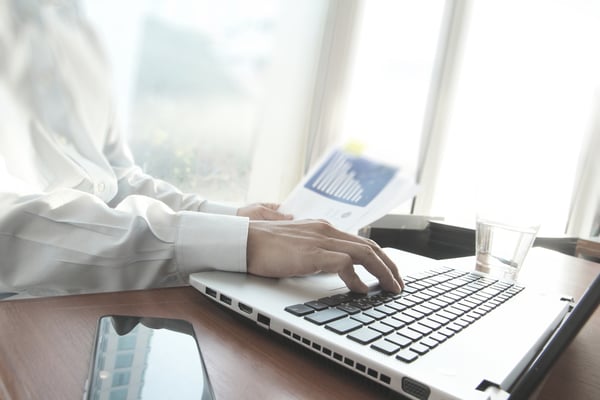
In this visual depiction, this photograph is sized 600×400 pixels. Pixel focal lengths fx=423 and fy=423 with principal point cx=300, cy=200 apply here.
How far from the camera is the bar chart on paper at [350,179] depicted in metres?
0.70

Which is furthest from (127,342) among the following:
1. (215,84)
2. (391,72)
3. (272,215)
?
(391,72)

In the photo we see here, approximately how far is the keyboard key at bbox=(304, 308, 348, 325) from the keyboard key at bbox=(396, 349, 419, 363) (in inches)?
2.7

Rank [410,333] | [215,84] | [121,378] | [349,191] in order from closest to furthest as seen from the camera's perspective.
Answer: [121,378] < [410,333] < [349,191] < [215,84]

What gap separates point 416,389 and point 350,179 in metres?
0.49

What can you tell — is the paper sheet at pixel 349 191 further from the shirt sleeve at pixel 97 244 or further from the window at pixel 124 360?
the window at pixel 124 360

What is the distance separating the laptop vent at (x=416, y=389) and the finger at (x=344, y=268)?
17 cm

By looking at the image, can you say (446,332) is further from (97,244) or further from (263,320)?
(97,244)

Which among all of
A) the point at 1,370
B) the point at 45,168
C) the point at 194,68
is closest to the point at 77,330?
the point at 1,370

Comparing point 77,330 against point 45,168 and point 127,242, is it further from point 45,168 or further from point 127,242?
point 45,168

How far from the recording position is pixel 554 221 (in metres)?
3.48

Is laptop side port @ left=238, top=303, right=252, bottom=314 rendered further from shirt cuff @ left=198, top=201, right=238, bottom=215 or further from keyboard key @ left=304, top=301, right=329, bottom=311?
shirt cuff @ left=198, top=201, right=238, bottom=215

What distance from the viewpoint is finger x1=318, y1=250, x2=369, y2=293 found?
0.45 meters

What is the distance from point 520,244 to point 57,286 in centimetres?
69

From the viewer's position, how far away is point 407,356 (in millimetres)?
309
